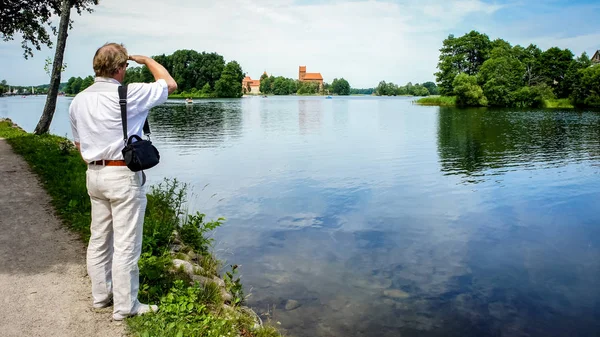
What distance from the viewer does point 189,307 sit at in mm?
5152

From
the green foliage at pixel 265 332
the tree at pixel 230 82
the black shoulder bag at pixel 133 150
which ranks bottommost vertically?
the green foliage at pixel 265 332

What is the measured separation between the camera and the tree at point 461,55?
93875 millimetres

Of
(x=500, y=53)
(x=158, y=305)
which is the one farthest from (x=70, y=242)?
(x=500, y=53)

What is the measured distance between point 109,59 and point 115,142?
76 cm

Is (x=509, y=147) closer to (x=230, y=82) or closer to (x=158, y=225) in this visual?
(x=158, y=225)

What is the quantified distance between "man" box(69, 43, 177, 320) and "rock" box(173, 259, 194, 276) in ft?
6.82

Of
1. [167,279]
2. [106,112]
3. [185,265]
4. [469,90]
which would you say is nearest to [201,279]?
[185,265]

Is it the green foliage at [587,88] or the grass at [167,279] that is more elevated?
the green foliage at [587,88]

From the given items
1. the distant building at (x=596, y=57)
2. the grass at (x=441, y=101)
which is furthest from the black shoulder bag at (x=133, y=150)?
the distant building at (x=596, y=57)

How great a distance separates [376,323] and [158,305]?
3.34 m

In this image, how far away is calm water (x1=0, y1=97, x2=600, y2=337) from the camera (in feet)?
23.8

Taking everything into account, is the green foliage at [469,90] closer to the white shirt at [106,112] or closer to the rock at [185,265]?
the rock at [185,265]

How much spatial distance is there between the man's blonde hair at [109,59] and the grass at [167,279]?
247cm

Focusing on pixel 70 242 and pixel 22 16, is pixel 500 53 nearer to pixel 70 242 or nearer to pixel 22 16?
pixel 22 16
